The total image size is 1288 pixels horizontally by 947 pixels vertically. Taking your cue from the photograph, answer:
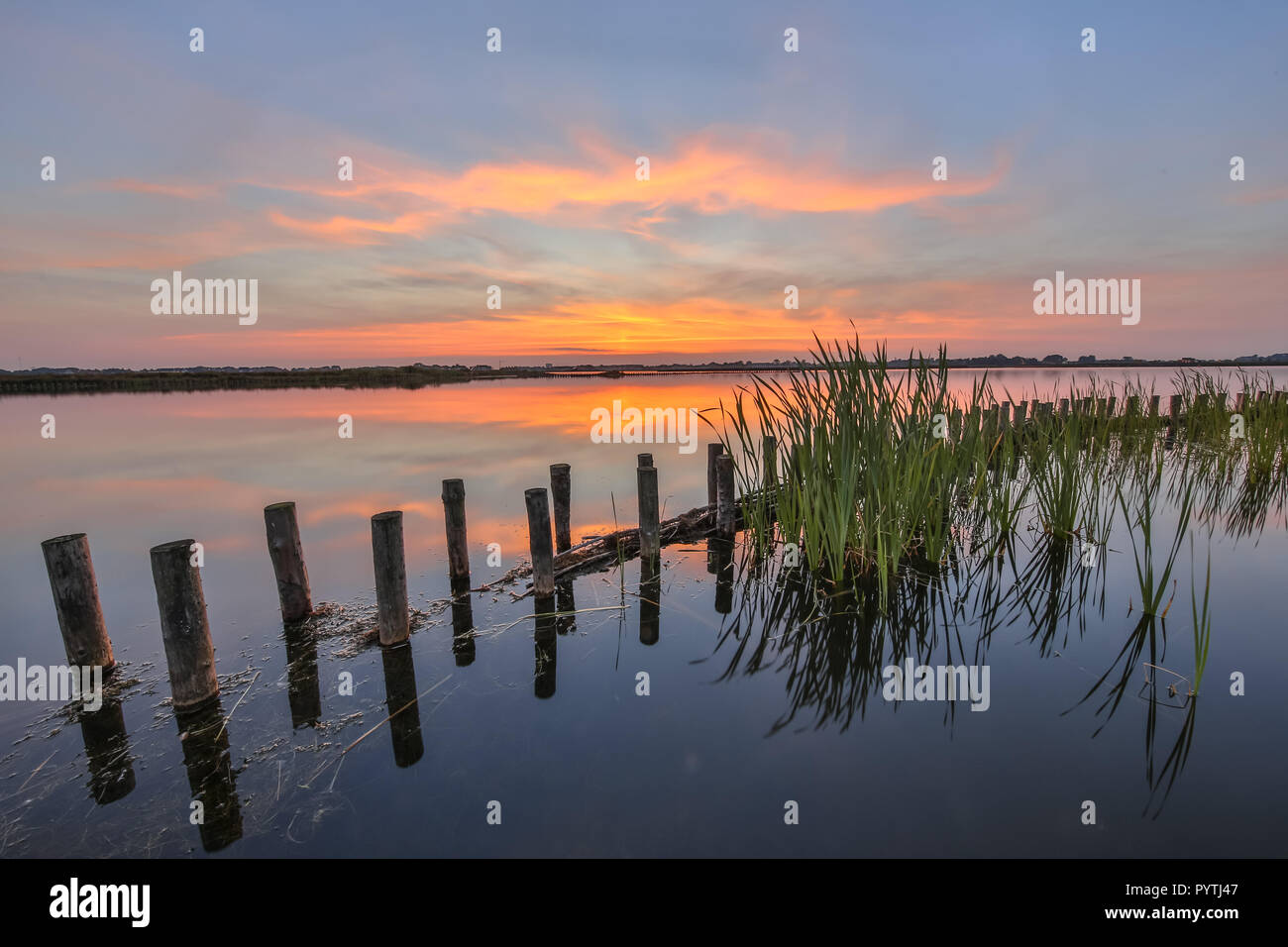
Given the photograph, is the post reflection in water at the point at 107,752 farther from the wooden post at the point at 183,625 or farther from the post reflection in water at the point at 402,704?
the post reflection in water at the point at 402,704

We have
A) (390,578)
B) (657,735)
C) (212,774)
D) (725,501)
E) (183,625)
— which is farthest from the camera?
(725,501)

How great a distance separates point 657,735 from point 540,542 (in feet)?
8.60

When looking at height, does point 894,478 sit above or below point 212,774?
above

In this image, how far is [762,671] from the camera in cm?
491

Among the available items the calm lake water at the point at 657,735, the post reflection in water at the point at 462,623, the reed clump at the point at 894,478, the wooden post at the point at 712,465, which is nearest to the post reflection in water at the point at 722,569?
the calm lake water at the point at 657,735

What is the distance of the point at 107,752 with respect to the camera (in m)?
3.80

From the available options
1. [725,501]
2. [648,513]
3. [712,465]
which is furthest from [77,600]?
[712,465]

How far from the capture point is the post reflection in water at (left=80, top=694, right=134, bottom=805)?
3479 mm

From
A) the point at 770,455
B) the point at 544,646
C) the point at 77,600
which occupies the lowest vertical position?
the point at 544,646

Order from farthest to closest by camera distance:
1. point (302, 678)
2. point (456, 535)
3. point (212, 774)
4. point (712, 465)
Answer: point (712, 465) → point (456, 535) → point (302, 678) → point (212, 774)

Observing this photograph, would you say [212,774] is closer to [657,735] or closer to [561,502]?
[657,735]

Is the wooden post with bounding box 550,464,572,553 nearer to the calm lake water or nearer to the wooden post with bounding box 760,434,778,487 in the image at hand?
the calm lake water
